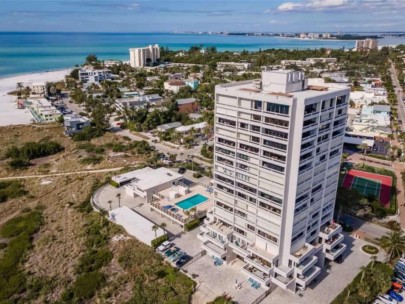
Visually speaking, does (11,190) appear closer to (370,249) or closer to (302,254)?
(302,254)

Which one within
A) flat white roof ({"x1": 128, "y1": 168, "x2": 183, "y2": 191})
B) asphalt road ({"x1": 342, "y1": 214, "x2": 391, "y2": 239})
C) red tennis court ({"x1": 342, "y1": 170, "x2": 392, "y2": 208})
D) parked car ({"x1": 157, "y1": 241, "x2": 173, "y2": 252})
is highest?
flat white roof ({"x1": 128, "y1": 168, "x2": 183, "y2": 191})

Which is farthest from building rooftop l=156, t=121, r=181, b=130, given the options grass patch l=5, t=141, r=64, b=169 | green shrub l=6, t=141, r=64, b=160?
green shrub l=6, t=141, r=64, b=160

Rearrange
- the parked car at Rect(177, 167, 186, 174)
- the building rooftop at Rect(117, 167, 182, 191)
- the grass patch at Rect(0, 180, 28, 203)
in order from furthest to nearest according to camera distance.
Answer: the parked car at Rect(177, 167, 186, 174) → the grass patch at Rect(0, 180, 28, 203) → the building rooftop at Rect(117, 167, 182, 191)

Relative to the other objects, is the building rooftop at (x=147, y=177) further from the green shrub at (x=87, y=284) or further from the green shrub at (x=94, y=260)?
the green shrub at (x=87, y=284)

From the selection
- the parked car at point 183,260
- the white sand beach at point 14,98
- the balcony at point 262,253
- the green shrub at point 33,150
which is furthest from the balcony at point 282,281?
the white sand beach at point 14,98

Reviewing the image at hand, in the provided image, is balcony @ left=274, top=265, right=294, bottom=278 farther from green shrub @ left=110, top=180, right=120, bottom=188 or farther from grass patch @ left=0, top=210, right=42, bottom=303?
green shrub @ left=110, top=180, right=120, bottom=188

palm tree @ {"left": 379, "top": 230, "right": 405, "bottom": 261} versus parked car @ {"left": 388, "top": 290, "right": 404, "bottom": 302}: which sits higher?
palm tree @ {"left": 379, "top": 230, "right": 405, "bottom": 261}
